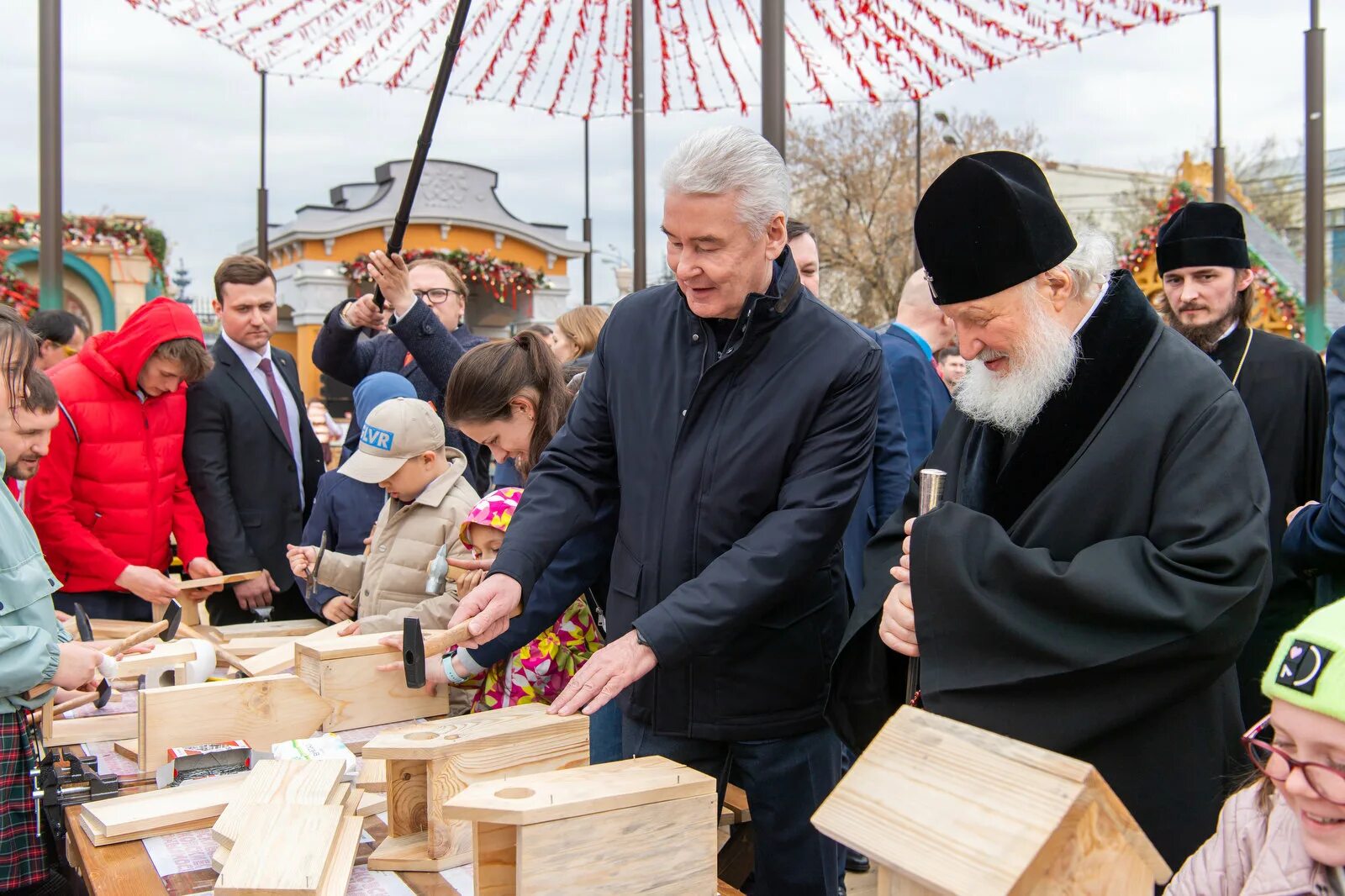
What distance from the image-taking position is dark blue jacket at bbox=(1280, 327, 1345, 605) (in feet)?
8.85

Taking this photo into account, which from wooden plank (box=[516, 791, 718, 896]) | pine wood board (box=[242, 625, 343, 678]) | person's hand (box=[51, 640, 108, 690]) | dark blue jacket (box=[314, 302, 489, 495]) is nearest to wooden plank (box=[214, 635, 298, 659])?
pine wood board (box=[242, 625, 343, 678])

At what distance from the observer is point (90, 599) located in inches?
148

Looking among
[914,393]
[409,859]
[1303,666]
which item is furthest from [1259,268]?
[409,859]

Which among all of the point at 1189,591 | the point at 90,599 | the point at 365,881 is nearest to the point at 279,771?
the point at 365,881

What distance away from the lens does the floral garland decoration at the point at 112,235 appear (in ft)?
42.7

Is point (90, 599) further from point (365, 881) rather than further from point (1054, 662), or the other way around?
point (1054, 662)

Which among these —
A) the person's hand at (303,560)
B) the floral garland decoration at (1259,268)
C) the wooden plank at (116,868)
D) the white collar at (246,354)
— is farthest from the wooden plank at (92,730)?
the floral garland decoration at (1259,268)

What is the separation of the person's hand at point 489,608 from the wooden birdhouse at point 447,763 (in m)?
0.16

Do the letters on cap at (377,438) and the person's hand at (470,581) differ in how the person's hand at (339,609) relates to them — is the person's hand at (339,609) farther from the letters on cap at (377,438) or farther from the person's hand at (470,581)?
the person's hand at (470,581)

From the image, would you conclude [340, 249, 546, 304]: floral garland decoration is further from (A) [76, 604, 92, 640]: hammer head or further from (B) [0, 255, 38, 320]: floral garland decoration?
(A) [76, 604, 92, 640]: hammer head

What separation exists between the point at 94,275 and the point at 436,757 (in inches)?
625

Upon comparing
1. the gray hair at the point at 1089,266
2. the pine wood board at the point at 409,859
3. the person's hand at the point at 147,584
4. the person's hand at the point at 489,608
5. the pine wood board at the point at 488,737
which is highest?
the gray hair at the point at 1089,266

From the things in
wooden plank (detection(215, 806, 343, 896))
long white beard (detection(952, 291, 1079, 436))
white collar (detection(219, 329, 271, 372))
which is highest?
white collar (detection(219, 329, 271, 372))

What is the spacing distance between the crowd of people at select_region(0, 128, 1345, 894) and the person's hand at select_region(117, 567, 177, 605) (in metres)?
0.54
